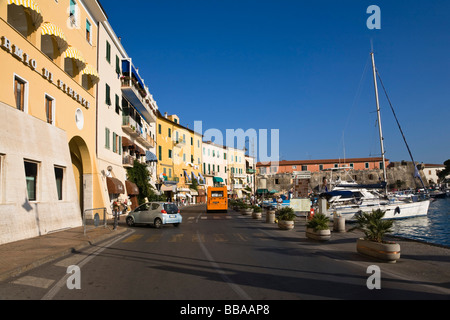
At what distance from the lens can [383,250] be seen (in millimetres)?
9922

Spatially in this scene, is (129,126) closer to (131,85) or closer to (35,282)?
(131,85)

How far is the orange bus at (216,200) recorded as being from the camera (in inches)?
1602

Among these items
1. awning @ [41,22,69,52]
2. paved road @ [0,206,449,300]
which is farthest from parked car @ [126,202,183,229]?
awning @ [41,22,69,52]

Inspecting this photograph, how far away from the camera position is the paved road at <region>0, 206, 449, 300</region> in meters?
6.66

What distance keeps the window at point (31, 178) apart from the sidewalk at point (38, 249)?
2.03 m

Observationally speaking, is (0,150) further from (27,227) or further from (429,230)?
(429,230)

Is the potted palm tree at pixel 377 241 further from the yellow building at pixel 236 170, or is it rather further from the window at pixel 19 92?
the yellow building at pixel 236 170

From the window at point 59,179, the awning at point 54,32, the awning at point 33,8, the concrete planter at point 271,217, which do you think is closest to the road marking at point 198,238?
the window at point 59,179

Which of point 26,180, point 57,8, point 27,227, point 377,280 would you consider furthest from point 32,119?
point 377,280

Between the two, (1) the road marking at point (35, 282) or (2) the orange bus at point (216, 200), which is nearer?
(1) the road marking at point (35, 282)

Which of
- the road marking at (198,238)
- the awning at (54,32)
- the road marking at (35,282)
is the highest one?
the awning at (54,32)

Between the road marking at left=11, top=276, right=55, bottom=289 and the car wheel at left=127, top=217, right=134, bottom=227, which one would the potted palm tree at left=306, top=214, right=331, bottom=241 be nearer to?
the road marking at left=11, top=276, right=55, bottom=289

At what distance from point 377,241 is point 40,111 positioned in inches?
639
